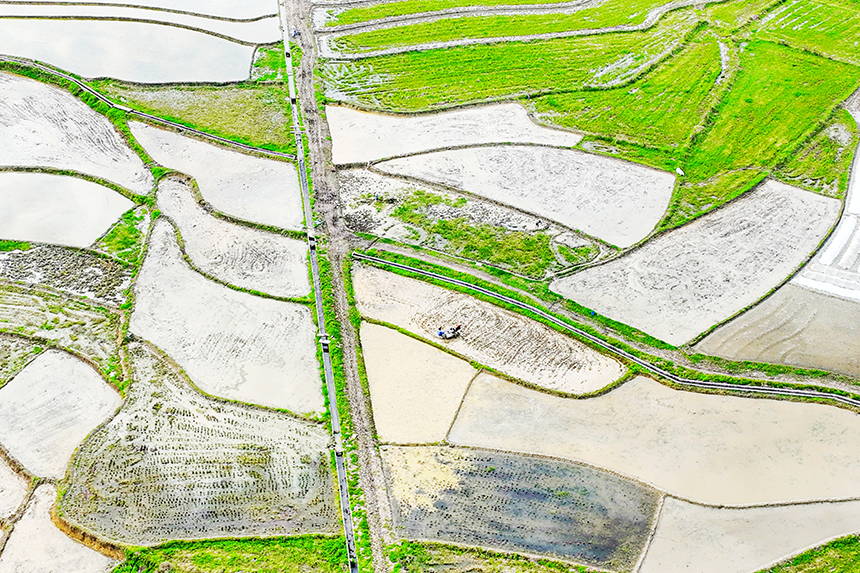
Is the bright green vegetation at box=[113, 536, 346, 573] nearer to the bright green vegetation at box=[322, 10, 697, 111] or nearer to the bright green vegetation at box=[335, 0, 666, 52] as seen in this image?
the bright green vegetation at box=[322, 10, 697, 111]

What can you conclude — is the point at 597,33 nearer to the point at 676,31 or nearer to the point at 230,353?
the point at 676,31

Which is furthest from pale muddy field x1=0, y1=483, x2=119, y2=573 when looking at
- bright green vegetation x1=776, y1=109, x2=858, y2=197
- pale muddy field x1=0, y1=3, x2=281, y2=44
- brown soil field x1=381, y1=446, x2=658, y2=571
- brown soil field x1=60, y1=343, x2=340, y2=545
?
bright green vegetation x1=776, y1=109, x2=858, y2=197

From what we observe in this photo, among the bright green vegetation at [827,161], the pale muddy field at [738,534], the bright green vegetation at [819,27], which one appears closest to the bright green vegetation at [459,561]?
the pale muddy field at [738,534]

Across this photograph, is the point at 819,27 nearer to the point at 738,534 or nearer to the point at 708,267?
the point at 708,267

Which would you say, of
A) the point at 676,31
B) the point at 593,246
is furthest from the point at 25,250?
the point at 676,31

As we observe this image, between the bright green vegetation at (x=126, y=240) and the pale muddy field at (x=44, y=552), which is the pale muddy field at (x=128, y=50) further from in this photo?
the pale muddy field at (x=44, y=552)
